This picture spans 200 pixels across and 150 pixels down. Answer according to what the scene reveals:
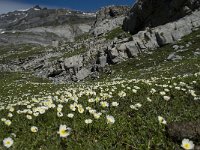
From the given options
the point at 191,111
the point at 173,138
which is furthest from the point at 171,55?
the point at 173,138

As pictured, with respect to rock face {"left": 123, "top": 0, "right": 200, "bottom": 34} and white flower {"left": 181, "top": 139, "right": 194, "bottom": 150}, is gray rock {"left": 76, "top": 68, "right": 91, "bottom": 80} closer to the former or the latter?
rock face {"left": 123, "top": 0, "right": 200, "bottom": 34}

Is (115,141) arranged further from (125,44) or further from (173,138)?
(125,44)

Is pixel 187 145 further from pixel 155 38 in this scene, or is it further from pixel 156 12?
pixel 156 12

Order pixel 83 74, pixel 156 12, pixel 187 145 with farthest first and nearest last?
pixel 156 12 → pixel 83 74 → pixel 187 145

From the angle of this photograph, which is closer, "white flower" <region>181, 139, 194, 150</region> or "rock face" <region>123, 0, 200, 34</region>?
"white flower" <region>181, 139, 194, 150</region>

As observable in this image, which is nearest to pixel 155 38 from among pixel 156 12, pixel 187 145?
pixel 156 12

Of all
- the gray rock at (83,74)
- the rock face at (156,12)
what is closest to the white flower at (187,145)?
the gray rock at (83,74)

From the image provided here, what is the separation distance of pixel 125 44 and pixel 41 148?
1995 inches

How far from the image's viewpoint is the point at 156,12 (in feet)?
242

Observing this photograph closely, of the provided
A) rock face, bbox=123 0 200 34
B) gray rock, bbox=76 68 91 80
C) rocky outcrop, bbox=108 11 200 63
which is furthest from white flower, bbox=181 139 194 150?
rock face, bbox=123 0 200 34

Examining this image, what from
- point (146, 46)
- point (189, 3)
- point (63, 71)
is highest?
point (189, 3)

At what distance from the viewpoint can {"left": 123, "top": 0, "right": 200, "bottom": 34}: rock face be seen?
62.4 metres

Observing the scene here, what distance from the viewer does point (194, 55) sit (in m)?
43.7

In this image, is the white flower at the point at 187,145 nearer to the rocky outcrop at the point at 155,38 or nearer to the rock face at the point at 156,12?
the rocky outcrop at the point at 155,38
